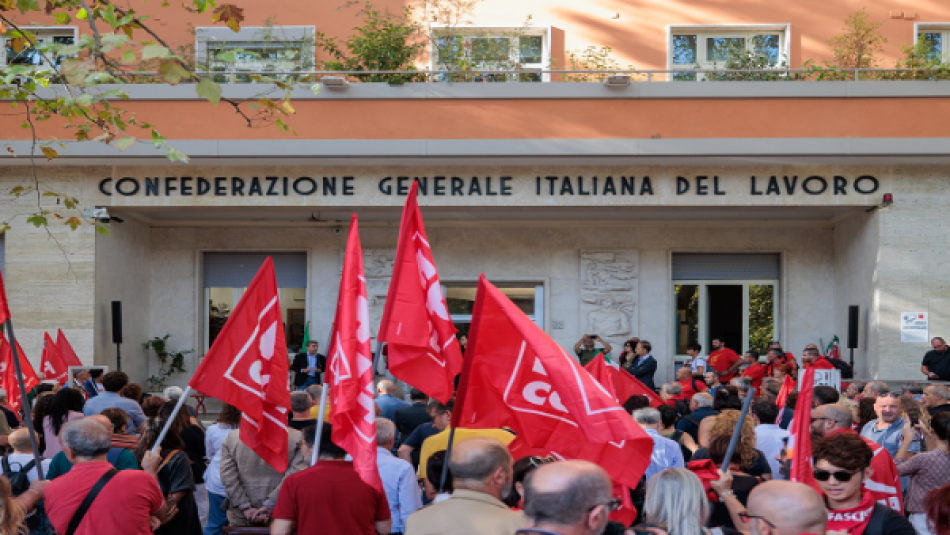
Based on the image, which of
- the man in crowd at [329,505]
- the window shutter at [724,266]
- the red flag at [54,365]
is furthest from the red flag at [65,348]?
the window shutter at [724,266]

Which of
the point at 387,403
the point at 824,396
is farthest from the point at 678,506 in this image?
the point at 387,403

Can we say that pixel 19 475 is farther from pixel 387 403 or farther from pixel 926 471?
pixel 926 471

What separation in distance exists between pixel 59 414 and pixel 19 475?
156 cm

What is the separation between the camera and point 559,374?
423cm

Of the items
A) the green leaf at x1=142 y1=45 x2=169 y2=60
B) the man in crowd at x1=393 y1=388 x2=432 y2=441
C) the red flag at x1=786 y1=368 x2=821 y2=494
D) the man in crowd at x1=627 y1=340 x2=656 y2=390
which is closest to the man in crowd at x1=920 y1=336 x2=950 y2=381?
the man in crowd at x1=627 y1=340 x2=656 y2=390

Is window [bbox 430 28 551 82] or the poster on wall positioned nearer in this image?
the poster on wall

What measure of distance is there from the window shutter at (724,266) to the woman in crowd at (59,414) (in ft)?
44.9

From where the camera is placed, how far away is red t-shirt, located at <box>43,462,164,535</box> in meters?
4.38

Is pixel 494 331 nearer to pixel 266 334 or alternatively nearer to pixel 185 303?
pixel 266 334

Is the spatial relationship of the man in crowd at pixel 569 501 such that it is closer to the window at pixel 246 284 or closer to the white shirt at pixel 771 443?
the white shirt at pixel 771 443

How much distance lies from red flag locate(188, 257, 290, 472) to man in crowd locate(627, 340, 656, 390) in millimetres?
10256

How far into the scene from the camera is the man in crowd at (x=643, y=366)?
50.8ft

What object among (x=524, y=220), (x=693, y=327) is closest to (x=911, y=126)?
(x=693, y=327)

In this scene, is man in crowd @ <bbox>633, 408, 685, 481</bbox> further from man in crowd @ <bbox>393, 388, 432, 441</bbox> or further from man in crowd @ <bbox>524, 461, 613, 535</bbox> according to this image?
man in crowd @ <bbox>524, 461, 613, 535</bbox>
